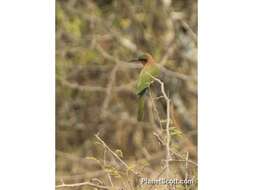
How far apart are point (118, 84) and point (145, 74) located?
0.34 ft

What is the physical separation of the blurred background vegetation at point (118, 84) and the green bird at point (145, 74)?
0.02m

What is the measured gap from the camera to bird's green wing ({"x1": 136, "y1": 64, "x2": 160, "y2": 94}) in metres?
2.66

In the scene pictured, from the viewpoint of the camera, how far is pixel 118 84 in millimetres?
2672

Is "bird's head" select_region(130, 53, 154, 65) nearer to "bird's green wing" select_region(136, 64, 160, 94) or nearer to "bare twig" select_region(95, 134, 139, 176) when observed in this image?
"bird's green wing" select_region(136, 64, 160, 94)

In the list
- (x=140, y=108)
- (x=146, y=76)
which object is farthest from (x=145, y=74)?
(x=140, y=108)

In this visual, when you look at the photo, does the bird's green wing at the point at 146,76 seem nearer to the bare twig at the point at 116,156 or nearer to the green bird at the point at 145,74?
the green bird at the point at 145,74

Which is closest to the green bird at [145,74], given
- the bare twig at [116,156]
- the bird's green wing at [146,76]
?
the bird's green wing at [146,76]

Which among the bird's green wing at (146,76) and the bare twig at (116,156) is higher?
the bird's green wing at (146,76)

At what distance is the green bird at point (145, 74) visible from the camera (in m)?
2.66

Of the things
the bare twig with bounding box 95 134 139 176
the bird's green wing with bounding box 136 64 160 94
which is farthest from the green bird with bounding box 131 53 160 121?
the bare twig with bounding box 95 134 139 176

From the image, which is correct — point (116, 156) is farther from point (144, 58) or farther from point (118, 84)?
point (144, 58)
